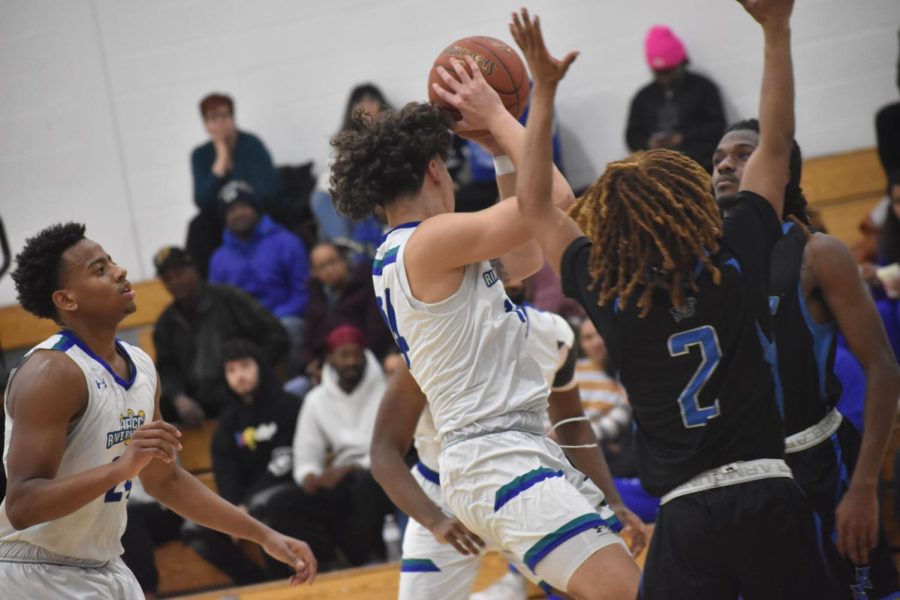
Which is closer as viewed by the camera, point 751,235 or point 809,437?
point 751,235

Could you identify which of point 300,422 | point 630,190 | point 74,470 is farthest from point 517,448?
point 300,422

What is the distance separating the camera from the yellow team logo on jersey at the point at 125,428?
3.33 metres

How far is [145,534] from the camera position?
6066 millimetres

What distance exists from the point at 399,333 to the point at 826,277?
117 cm

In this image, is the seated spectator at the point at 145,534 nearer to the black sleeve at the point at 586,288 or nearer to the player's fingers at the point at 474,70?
the player's fingers at the point at 474,70

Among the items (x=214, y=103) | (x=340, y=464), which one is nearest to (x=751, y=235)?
(x=340, y=464)

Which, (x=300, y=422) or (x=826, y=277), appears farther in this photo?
(x=300, y=422)

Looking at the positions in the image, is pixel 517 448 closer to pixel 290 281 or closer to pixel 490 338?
pixel 490 338

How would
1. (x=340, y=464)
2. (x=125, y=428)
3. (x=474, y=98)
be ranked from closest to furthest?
(x=474, y=98) < (x=125, y=428) < (x=340, y=464)

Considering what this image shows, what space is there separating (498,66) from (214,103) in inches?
212

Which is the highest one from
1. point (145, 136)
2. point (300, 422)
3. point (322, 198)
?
point (145, 136)

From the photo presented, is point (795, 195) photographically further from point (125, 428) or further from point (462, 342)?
point (125, 428)

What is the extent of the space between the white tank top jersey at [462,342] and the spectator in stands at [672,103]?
4983 mm

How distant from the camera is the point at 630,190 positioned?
103 inches
